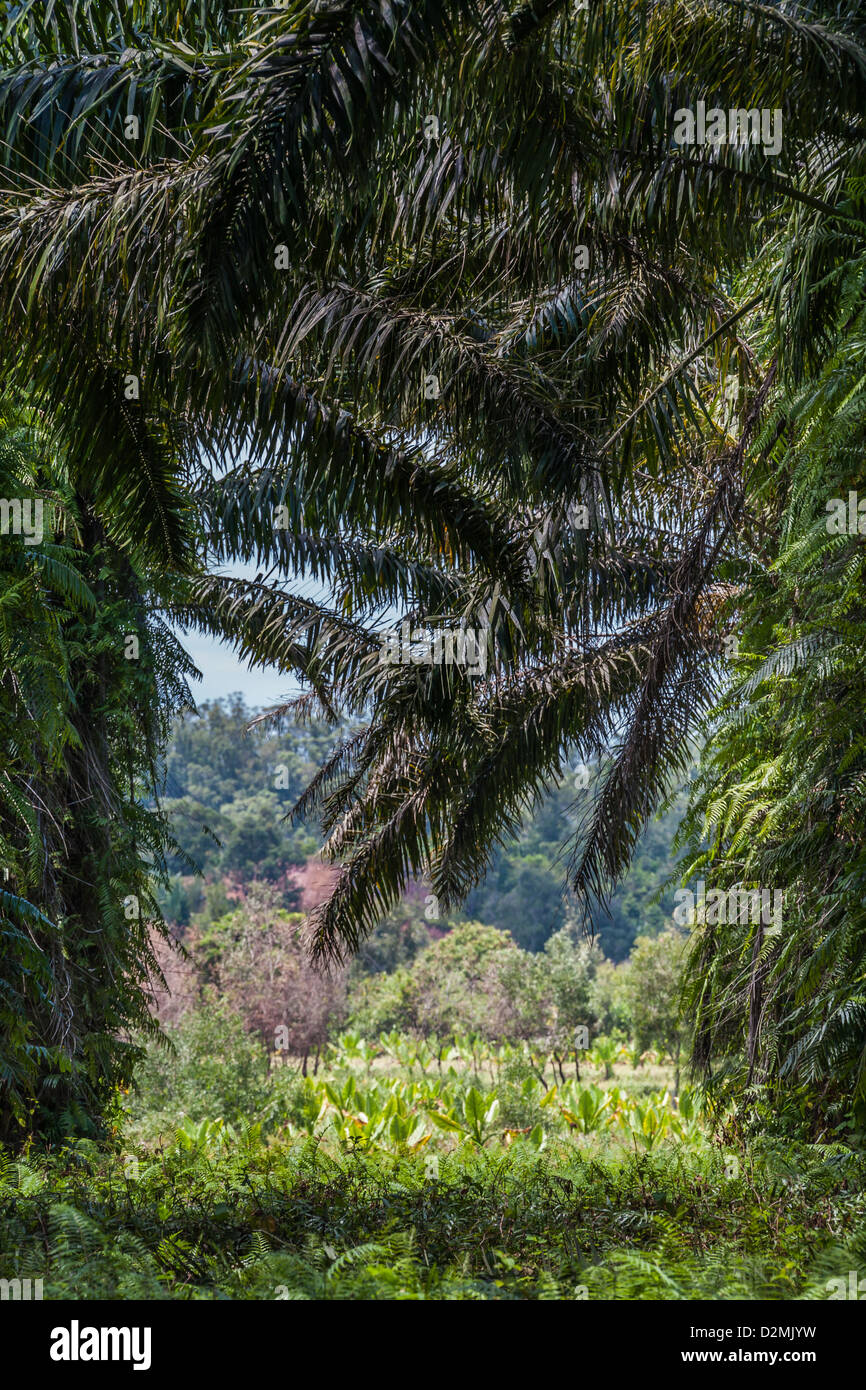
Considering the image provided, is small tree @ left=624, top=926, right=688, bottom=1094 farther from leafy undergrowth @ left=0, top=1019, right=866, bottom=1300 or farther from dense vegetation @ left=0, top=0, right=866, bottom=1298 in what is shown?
leafy undergrowth @ left=0, top=1019, right=866, bottom=1300

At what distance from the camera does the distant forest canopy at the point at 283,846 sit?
123 ft

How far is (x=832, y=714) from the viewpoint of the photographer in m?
3.90

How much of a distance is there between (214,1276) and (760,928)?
344 centimetres

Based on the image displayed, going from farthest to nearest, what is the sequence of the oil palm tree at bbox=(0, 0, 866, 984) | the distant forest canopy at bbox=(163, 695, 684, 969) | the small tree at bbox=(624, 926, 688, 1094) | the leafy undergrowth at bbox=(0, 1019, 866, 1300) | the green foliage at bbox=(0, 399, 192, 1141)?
the distant forest canopy at bbox=(163, 695, 684, 969) < the small tree at bbox=(624, 926, 688, 1094) < the green foliage at bbox=(0, 399, 192, 1141) < the oil palm tree at bbox=(0, 0, 866, 984) < the leafy undergrowth at bbox=(0, 1019, 866, 1300)

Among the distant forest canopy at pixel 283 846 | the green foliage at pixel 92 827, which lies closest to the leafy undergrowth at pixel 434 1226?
the green foliage at pixel 92 827

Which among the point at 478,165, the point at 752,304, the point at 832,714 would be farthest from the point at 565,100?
the point at 832,714

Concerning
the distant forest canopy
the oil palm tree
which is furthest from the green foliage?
the distant forest canopy

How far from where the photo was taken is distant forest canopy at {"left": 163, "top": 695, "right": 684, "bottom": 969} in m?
37.5

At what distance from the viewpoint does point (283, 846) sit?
131 ft

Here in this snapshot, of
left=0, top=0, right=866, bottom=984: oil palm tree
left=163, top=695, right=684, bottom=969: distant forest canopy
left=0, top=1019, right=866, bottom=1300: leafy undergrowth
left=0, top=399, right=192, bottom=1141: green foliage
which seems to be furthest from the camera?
left=163, top=695, right=684, bottom=969: distant forest canopy

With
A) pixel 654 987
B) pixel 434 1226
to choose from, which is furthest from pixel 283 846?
pixel 434 1226

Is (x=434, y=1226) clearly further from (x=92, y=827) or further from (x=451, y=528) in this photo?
(x=92, y=827)

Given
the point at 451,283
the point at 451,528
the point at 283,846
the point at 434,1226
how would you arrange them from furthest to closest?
the point at 283,846, the point at 451,283, the point at 451,528, the point at 434,1226
